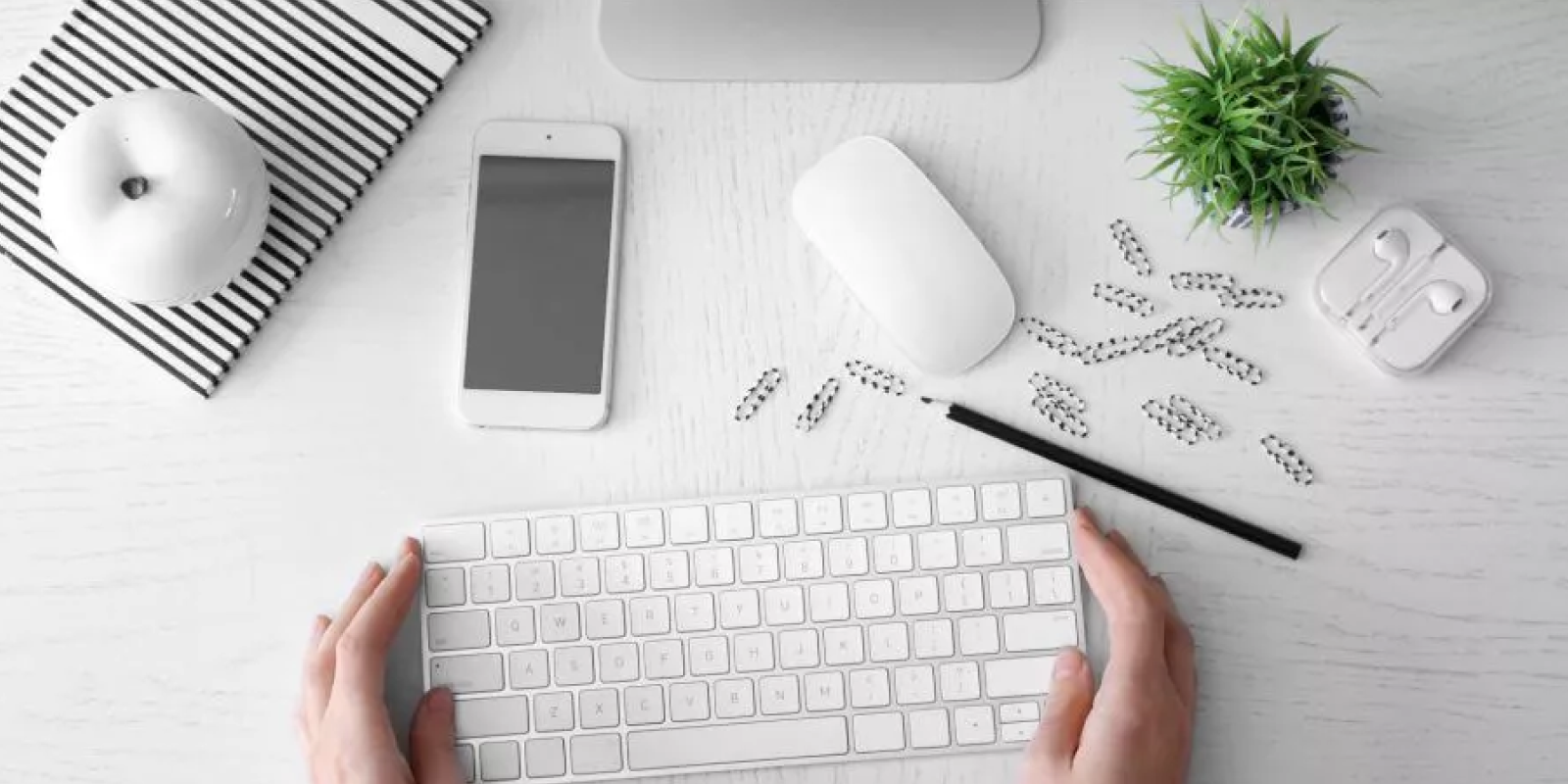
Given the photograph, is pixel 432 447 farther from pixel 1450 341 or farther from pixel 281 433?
pixel 1450 341

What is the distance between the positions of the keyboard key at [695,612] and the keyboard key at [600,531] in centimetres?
5

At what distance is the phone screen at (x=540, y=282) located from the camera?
742 millimetres

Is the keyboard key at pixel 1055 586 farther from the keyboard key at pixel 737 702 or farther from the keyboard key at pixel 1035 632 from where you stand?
the keyboard key at pixel 737 702

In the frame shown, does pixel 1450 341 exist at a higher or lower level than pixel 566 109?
lower

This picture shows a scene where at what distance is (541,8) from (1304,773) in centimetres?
64

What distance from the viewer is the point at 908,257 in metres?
0.73

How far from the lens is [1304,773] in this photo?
2.39 feet

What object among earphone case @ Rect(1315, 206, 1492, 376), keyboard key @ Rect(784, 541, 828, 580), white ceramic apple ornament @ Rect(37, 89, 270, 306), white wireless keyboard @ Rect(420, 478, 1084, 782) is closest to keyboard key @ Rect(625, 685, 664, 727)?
white wireless keyboard @ Rect(420, 478, 1084, 782)

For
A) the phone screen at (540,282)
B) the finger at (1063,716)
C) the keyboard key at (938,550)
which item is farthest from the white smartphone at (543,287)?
the finger at (1063,716)

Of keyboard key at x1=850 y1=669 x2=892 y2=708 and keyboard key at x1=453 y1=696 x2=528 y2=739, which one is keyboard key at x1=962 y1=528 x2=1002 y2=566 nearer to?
keyboard key at x1=850 y1=669 x2=892 y2=708

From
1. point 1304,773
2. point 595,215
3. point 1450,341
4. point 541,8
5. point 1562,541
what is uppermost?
point 541,8

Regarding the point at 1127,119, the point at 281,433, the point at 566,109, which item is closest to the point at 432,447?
the point at 281,433

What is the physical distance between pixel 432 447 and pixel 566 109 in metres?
0.22

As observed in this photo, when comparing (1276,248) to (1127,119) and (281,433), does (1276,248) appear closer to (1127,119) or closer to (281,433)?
(1127,119)
